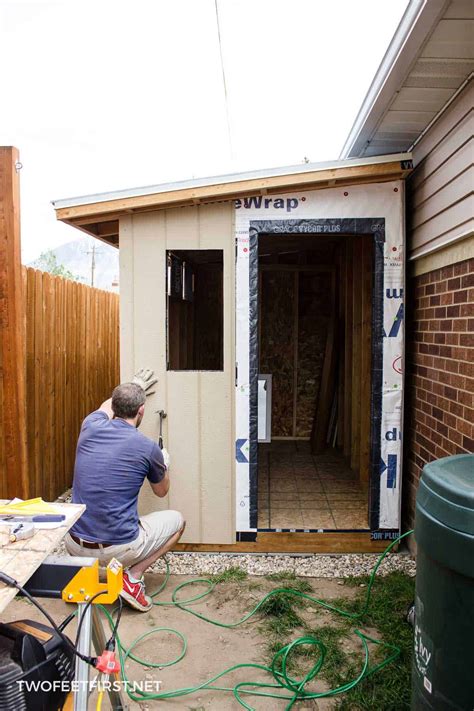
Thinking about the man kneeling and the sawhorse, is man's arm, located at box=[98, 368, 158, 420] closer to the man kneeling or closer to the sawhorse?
the man kneeling

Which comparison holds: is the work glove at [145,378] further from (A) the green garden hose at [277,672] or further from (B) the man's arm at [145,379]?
(A) the green garden hose at [277,672]

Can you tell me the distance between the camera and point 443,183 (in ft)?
10.2

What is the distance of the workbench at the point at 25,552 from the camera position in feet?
4.35

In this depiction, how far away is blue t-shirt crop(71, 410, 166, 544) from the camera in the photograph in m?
2.85

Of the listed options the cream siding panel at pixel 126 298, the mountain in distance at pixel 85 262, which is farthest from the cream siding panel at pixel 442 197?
the mountain in distance at pixel 85 262

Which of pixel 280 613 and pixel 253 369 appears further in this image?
pixel 253 369

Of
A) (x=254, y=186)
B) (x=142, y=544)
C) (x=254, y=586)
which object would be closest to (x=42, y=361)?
(x=142, y=544)

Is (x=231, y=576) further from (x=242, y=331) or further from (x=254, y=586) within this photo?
(x=242, y=331)

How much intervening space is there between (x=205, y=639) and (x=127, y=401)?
4.53 feet

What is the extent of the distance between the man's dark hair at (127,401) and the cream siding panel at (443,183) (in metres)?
2.03

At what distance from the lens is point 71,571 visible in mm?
1637

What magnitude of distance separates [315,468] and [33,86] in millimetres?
16122

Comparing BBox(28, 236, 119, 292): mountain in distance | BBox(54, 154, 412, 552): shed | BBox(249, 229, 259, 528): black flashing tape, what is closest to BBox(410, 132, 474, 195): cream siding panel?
BBox(54, 154, 412, 552): shed

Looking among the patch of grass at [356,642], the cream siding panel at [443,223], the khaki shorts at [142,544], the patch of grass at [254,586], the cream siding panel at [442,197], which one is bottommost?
the patch of grass at [254,586]
